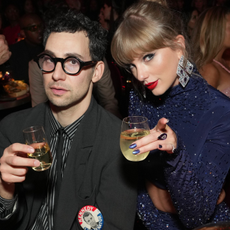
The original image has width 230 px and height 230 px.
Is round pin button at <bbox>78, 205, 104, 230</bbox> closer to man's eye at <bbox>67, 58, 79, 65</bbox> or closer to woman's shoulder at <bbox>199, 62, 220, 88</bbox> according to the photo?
man's eye at <bbox>67, 58, 79, 65</bbox>

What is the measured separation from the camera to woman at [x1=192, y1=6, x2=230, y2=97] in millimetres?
2822

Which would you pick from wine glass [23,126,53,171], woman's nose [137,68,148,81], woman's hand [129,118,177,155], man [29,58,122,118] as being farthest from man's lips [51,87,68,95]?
man [29,58,122,118]

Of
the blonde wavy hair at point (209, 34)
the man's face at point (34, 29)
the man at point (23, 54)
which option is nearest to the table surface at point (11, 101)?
the man at point (23, 54)

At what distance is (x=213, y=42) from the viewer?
286 centimetres

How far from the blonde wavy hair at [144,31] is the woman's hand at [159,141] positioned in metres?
0.61

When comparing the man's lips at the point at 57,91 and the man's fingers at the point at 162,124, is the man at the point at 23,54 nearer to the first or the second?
the man's lips at the point at 57,91

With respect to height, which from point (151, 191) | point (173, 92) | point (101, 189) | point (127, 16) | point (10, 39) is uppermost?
point (127, 16)

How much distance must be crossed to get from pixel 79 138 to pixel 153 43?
770 mm

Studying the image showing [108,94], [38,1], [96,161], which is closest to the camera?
[96,161]

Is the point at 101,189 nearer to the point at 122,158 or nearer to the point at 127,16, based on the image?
the point at 122,158

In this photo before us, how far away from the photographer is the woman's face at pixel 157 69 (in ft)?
5.16

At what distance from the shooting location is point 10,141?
1827mm

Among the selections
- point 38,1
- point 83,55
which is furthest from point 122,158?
point 38,1

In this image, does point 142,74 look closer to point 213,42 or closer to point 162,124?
point 162,124
